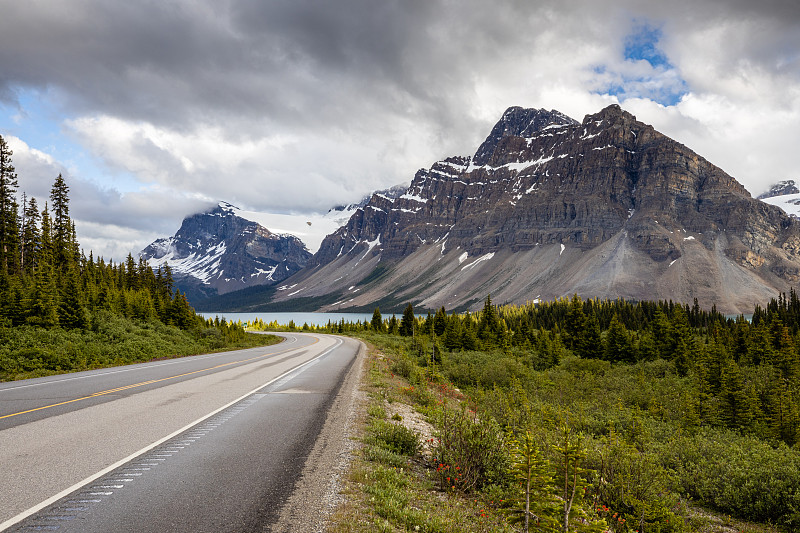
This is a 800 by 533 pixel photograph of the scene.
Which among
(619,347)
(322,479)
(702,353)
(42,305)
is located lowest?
(619,347)

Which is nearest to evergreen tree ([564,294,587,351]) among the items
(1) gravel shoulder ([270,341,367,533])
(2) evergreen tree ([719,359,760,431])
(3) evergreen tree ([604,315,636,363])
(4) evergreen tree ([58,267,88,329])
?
(3) evergreen tree ([604,315,636,363])

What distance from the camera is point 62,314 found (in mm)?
26438

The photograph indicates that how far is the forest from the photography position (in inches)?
834

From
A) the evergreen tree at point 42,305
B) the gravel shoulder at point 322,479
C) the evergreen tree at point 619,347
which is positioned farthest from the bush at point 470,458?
the evergreen tree at point 619,347

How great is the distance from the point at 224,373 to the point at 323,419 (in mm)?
11000

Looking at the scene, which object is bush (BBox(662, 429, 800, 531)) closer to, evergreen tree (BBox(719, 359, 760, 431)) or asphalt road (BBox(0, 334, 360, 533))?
evergreen tree (BBox(719, 359, 760, 431))

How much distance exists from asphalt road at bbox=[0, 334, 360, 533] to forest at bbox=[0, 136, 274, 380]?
7.97 m

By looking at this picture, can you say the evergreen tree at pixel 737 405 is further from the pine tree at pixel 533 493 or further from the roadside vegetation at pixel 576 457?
the pine tree at pixel 533 493

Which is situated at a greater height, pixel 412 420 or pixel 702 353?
pixel 412 420

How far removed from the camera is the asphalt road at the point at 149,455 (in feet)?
16.6

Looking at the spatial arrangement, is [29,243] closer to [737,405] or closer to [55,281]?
[55,281]

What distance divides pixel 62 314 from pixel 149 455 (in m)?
25.4

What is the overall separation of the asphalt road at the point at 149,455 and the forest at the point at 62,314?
A: 7.97m


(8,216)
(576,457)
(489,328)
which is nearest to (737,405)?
(576,457)
